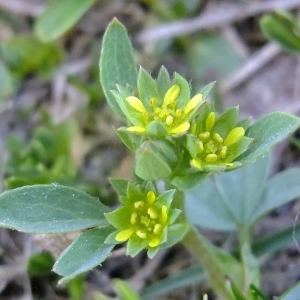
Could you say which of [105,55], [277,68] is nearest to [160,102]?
[105,55]

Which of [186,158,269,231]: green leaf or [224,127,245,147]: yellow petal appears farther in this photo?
[186,158,269,231]: green leaf

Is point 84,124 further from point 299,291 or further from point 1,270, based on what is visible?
point 299,291

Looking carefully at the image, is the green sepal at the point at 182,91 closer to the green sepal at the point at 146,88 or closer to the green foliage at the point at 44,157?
the green sepal at the point at 146,88

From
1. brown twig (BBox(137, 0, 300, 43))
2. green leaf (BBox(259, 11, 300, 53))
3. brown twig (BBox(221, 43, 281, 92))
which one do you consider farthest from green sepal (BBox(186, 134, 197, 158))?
brown twig (BBox(137, 0, 300, 43))

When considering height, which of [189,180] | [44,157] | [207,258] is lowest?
[44,157]

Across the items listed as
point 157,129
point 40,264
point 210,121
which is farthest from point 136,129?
point 40,264

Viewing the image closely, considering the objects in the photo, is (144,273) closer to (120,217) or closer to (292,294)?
(120,217)

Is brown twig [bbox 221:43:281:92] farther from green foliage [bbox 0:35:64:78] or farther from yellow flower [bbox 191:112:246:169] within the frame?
yellow flower [bbox 191:112:246:169]

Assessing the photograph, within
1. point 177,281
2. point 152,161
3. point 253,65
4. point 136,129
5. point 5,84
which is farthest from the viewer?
point 253,65
